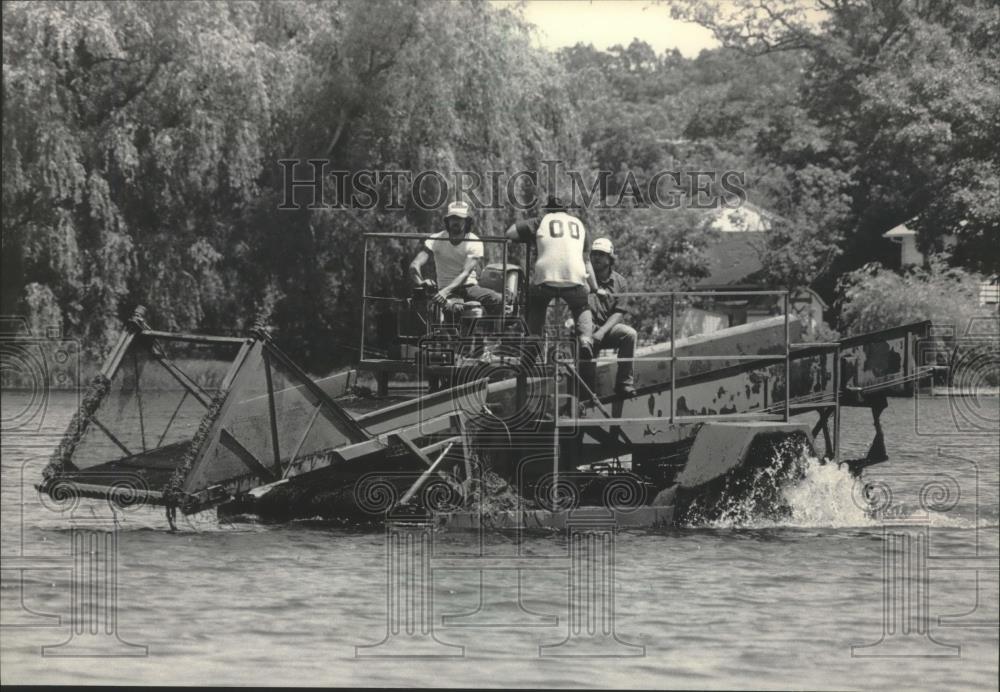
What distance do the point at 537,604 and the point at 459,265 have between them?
4.55m

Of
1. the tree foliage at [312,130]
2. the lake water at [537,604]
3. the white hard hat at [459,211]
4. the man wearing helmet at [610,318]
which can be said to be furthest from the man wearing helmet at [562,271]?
the tree foliage at [312,130]

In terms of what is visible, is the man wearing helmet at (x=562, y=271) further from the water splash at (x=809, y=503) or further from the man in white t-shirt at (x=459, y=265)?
the water splash at (x=809, y=503)

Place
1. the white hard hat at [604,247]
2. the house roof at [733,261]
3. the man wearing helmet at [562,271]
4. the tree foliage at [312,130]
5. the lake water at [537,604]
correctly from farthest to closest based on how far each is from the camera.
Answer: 1. the house roof at [733,261]
2. the tree foliage at [312,130]
3. the white hard hat at [604,247]
4. the man wearing helmet at [562,271]
5. the lake water at [537,604]

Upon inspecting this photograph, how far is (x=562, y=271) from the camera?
13.3 metres

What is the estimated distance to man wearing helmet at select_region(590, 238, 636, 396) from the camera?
1360 centimetres

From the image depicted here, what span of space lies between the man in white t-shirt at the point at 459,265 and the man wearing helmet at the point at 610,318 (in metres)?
1.09

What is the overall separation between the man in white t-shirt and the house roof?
25.0m

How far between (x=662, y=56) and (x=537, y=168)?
19412 millimetres

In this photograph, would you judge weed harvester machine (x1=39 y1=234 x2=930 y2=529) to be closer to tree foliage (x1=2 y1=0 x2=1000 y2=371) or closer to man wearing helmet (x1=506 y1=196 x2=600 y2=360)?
man wearing helmet (x1=506 y1=196 x2=600 y2=360)

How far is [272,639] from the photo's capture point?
9.81 meters

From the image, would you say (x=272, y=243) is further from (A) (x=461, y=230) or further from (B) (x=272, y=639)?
(B) (x=272, y=639)

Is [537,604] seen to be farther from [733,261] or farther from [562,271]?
[733,261]

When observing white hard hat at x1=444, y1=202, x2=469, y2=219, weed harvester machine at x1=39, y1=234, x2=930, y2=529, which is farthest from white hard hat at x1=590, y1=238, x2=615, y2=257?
white hard hat at x1=444, y1=202, x2=469, y2=219

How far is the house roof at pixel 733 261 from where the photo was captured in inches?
1583
